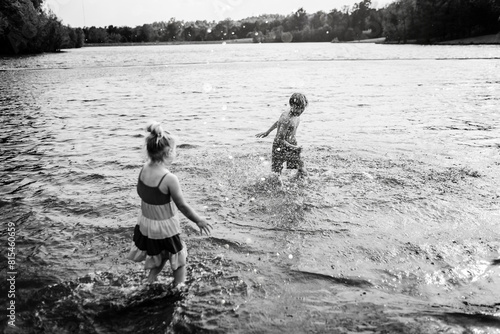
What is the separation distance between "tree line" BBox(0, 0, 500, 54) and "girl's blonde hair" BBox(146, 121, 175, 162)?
69.6m

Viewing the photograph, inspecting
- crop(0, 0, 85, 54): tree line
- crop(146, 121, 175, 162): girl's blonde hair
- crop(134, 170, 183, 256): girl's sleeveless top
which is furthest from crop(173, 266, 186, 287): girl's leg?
crop(0, 0, 85, 54): tree line

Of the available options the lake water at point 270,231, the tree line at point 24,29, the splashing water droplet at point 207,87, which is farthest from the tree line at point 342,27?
the lake water at point 270,231

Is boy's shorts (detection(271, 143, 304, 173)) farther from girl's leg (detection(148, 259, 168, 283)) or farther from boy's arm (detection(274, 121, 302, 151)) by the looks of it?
girl's leg (detection(148, 259, 168, 283))

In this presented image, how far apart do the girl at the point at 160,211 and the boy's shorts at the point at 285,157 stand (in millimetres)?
3848

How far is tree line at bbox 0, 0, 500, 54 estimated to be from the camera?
63.7 metres

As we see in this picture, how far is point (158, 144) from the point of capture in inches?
140

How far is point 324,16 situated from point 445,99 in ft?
643

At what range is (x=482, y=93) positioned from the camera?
19.8 m

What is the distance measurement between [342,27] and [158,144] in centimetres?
18508

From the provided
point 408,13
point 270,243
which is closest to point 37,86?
point 270,243

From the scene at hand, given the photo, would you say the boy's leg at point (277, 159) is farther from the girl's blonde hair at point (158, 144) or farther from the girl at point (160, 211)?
the girl's blonde hair at point (158, 144)

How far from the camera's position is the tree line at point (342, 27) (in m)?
63.7

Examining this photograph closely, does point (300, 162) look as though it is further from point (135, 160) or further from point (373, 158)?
Result: point (135, 160)

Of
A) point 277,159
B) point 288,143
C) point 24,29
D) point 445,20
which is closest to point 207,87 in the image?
point 277,159
